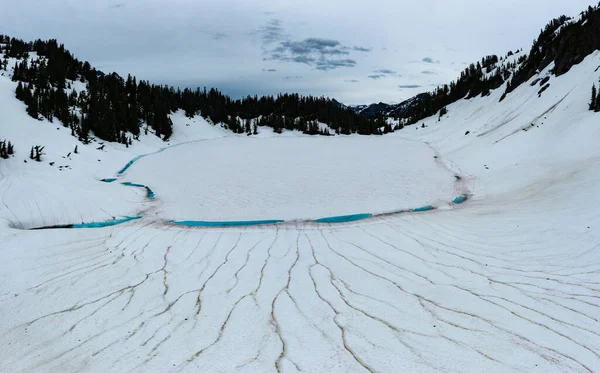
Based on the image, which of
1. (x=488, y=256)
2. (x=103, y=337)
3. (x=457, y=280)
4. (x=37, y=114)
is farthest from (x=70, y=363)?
(x=37, y=114)

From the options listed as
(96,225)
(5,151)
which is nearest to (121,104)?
(5,151)

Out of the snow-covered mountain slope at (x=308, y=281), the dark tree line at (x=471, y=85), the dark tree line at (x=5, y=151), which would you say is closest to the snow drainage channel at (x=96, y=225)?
the snow-covered mountain slope at (x=308, y=281)

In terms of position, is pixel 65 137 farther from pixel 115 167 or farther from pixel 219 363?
pixel 219 363

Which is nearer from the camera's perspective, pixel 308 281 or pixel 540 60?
pixel 308 281

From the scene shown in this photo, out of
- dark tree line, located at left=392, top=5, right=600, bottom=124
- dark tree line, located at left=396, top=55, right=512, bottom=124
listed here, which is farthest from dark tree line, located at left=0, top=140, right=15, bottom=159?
dark tree line, located at left=396, top=55, right=512, bottom=124

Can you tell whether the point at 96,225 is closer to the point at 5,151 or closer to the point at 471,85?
the point at 5,151

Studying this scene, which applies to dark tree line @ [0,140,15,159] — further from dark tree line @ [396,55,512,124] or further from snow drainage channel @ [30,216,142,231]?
dark tree line @ [396,55,512,124]

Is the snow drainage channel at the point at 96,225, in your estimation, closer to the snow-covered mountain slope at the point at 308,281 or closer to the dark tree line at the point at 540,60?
the snow-covered mountain slope at the point at 308,281
